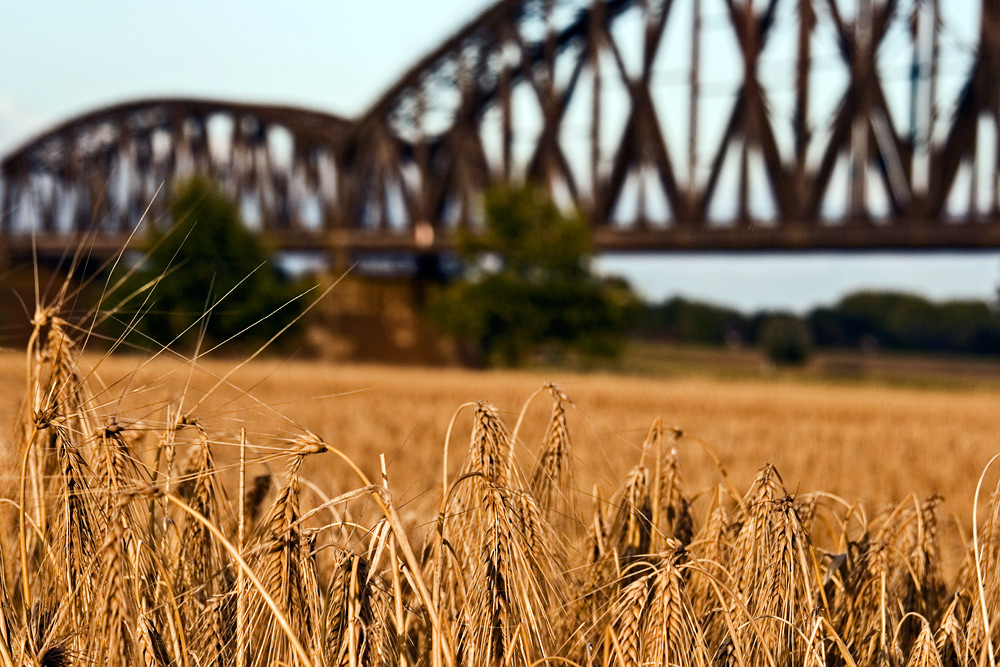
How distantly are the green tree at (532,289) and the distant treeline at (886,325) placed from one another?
27.4 ft

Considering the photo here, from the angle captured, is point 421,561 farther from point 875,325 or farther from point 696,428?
point 875,325

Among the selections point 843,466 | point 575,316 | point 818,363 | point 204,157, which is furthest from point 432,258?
point 843,466

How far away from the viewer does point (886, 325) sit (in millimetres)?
41719

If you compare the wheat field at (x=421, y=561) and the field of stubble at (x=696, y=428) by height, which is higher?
the wheat field at (x=421, y=561)

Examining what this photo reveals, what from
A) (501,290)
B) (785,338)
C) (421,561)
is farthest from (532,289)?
(421,561)

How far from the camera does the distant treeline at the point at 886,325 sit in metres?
41.0

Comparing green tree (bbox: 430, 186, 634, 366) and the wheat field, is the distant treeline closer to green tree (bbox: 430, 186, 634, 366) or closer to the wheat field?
green tree (bbox: 430, 186, 634, 366)

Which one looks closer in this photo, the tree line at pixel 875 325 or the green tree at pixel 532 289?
the green tree at pixel 532 289

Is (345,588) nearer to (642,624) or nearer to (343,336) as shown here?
(642,624)

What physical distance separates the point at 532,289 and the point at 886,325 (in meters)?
19.7

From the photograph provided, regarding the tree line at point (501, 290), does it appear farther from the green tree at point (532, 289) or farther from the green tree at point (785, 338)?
the green tree at point (785, 338)

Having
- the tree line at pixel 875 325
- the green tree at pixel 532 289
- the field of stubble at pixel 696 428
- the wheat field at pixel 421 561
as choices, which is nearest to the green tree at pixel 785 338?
the tree line at pixel 875 325

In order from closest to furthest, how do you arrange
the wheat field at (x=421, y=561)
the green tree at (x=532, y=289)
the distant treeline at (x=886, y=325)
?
1. the wheat field at (x=421, y=561)
2. the green tree at (x=532, y=289)
3. the distant treeline at (x=886, y=325)

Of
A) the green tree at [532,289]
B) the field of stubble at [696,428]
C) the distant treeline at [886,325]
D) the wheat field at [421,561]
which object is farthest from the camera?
the distant treeline at [886,325]
